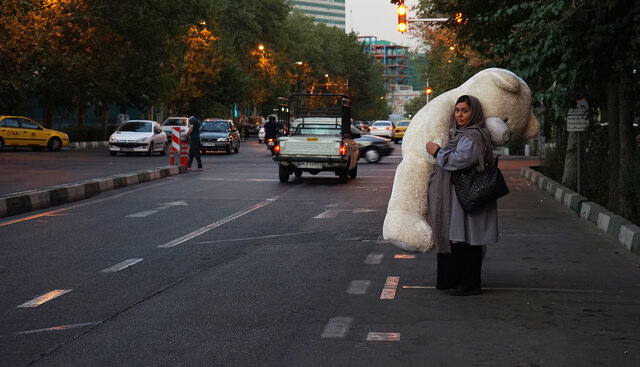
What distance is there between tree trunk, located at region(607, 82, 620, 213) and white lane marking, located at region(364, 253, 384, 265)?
642cm

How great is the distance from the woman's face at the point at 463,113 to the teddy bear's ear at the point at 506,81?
35 centimetres

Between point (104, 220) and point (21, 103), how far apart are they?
36.2m

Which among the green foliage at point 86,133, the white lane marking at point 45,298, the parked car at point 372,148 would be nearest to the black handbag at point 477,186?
the white lane marking at point 45,298

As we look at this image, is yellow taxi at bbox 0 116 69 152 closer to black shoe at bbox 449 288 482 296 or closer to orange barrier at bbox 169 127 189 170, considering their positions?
orange barrier at bbox 169 127 189 170

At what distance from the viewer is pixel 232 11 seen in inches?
3159

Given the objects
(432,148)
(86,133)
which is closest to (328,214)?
(432,148)

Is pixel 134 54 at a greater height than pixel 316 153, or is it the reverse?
pixel 134 54

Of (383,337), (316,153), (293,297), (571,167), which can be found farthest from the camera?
(316,153)

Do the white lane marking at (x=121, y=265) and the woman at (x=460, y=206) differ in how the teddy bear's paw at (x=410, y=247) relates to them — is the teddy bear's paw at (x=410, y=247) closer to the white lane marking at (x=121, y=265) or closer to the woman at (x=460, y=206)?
the woman at (x=460, y=206)

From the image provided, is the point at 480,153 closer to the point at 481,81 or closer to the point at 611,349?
the point at 481,81

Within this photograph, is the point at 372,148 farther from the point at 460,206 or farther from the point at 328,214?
the point at 460,206

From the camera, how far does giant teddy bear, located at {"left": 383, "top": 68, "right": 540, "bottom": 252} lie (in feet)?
26.5

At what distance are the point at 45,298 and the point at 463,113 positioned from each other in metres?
3.69

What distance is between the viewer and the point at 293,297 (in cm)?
812
